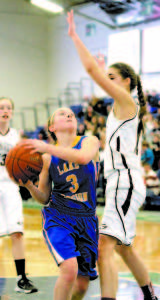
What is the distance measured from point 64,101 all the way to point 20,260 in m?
12.5

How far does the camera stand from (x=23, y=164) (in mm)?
2424

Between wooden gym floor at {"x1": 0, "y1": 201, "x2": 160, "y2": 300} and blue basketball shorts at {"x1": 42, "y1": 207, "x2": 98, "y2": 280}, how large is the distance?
0.85 m

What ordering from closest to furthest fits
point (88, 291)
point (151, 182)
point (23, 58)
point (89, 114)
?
point (88, 291) < point (151, 182) < point (89, 114) < point (23, 58)

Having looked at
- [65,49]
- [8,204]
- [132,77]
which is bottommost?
[8,204]

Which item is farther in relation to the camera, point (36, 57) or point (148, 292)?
point (36, 57)

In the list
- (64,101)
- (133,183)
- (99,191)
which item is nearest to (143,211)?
(99,191)

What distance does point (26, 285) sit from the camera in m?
3.39

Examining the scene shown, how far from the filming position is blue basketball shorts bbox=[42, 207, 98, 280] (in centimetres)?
239

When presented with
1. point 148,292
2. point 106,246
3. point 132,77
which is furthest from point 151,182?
point 106,246

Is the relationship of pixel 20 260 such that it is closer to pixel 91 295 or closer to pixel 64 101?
pixel 91 295

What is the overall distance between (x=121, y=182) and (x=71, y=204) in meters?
0.35

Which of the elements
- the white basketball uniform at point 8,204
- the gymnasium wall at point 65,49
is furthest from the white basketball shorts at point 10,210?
the gymnasium wall at point 65,49

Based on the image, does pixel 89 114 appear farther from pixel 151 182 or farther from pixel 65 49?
pixel 65 49

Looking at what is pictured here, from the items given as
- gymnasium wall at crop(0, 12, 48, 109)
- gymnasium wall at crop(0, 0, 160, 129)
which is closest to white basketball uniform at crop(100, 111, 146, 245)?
gymnasium wall at crop(0, 0, 160, 129)
